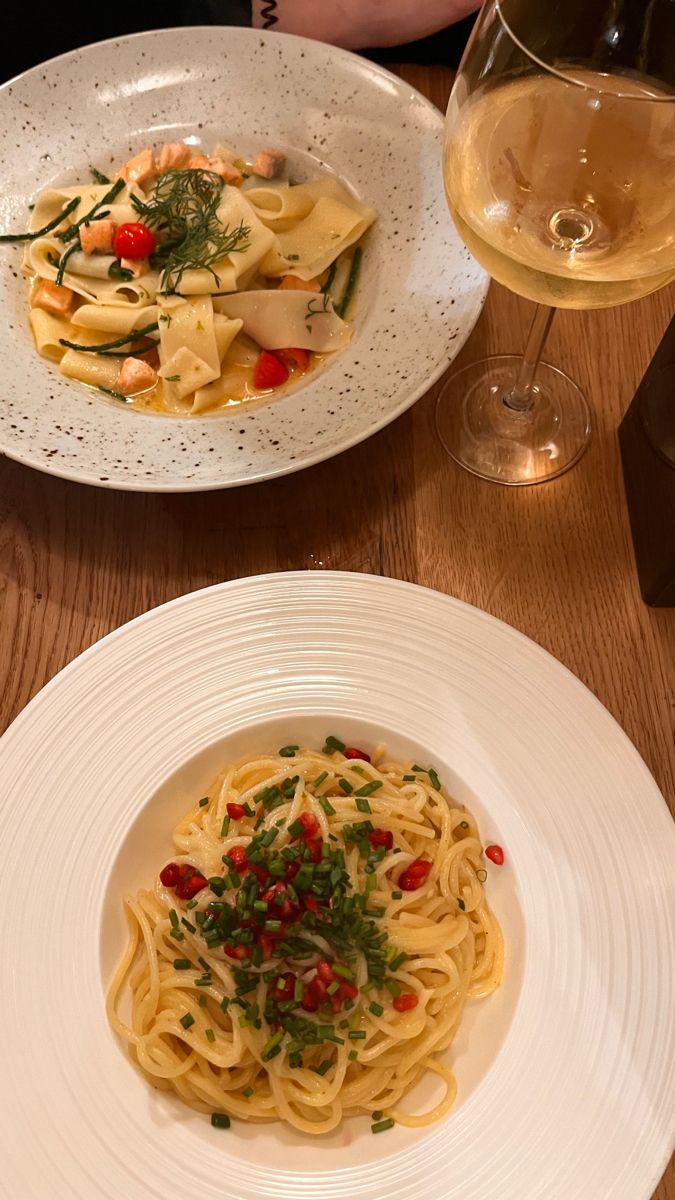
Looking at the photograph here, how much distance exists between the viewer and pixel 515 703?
1.27 metres

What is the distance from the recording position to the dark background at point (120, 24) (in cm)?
219

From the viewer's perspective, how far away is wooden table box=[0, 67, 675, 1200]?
146cm

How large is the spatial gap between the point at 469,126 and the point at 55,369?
2.69 ft

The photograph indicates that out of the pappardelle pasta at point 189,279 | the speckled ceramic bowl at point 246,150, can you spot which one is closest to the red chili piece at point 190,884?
the speckled ceramic bowl at point 246,150

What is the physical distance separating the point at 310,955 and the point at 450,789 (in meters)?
0.29

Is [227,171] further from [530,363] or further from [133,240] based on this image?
[530,363]

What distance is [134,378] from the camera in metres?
1.68

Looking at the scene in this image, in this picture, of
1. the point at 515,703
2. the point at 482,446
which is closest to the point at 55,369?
the point at 482,446

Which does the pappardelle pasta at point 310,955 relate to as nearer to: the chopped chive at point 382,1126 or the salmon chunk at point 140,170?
the chopped chive at point 382,1126

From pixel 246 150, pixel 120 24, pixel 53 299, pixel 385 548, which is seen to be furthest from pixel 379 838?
pixel 120 24

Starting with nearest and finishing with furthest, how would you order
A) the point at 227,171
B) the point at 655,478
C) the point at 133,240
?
the point at 655,478 → the point at 133,240 → the point at 227,171

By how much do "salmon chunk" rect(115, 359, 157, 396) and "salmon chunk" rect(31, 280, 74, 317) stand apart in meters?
0.21

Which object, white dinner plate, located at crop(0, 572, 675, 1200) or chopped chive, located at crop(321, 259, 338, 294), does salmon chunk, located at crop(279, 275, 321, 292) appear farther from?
white dinner plate, located at crop(0, 572, 675, 1200)

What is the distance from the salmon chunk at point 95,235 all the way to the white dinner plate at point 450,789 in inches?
33.1
